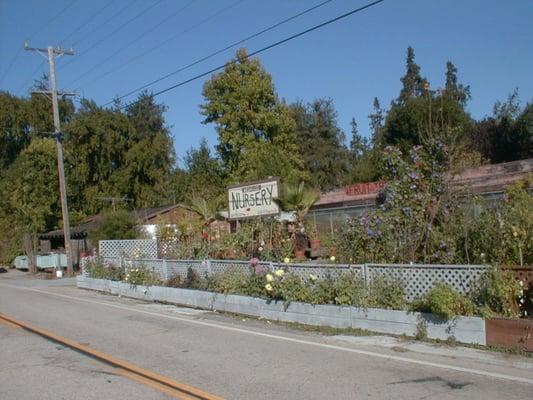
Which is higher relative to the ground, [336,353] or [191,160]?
[191,160]

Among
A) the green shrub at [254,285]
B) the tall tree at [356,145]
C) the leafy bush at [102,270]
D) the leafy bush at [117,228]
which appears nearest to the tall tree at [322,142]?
the tall tree at [356,145]

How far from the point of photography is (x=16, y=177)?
156 ft

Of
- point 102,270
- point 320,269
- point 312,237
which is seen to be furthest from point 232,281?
point 102,270

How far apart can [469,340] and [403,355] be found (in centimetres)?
113

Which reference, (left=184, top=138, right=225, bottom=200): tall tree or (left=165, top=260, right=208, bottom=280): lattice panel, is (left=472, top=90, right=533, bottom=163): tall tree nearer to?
(left=184, top=138, right=225, bottom=200): tall tree

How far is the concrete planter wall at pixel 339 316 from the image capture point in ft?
30.3

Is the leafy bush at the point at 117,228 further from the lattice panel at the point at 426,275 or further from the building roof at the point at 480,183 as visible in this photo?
the lattice panel at the point at 426,275

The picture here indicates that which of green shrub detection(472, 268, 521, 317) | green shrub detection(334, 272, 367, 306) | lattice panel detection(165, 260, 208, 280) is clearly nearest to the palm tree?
lattice panel detection(165, 260, 208, 280)

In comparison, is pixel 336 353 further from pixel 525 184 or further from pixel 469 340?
pixel 525 184

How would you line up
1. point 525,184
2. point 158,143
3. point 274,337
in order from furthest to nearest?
point 158,143, point 525,184, point 274,337

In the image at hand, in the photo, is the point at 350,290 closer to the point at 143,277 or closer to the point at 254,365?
the point at 254,365

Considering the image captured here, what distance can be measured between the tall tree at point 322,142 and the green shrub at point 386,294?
51.8 metres

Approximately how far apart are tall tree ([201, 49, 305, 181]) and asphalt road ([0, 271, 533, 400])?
34.9 meters

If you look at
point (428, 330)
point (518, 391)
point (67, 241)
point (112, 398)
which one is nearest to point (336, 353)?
point (428, 330)
